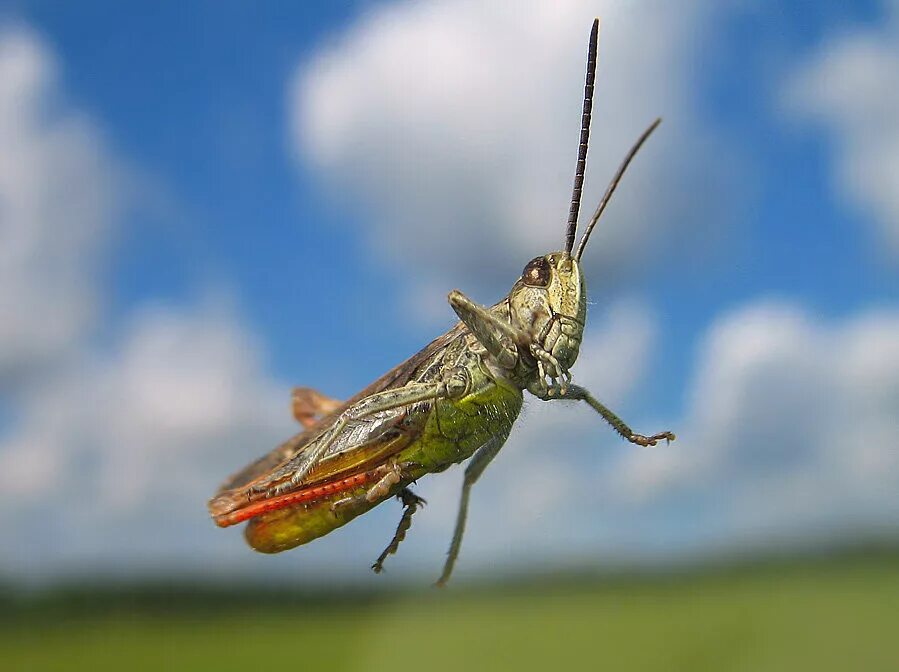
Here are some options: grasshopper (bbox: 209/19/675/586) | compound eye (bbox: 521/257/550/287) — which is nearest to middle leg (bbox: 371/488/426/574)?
grasshopper (bbox: 209/19/675/586)

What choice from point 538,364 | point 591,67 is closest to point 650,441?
point 538,364

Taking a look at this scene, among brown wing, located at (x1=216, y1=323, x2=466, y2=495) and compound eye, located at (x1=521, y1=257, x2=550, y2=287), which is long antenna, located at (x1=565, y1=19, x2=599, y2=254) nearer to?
Answer: compound eye, located at (x1=521, y1=257, x2=550, y2=287)

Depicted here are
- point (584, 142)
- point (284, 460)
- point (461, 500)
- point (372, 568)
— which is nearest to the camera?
point (372, 568)

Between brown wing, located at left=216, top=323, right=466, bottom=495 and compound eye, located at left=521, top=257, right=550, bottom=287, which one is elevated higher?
compound eye, located at left=521, top=257, right=550, bottom=287

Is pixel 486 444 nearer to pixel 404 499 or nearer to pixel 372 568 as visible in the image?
pixel 404 499

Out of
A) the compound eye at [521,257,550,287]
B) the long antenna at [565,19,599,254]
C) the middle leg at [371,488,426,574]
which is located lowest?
the middle leg at [371,488,426,574]

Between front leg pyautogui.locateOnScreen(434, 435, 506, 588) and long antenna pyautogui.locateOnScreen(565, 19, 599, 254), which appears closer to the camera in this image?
long antenna pyautogui.locateOnScreen(565, 19, 599, 254)

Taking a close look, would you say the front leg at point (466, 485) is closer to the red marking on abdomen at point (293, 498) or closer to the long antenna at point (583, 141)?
the red marking on abdomen at point (293, 498)
